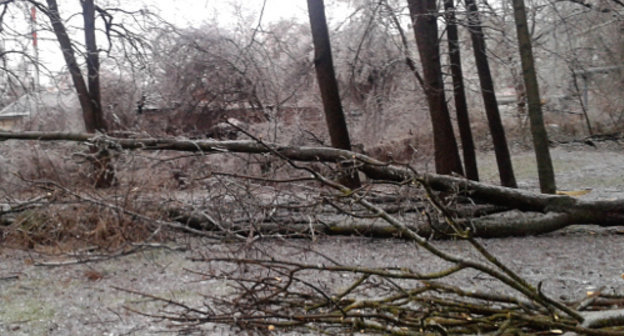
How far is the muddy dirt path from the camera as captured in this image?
Result: 5.04 metres

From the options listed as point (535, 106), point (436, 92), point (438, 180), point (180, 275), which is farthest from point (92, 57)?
point (535, 106)

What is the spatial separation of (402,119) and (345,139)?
7.25 m

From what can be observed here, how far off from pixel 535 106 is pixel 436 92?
1.70 m

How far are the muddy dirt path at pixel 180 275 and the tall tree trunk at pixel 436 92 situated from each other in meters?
2.35

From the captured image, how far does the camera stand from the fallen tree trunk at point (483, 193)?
6.98 meters

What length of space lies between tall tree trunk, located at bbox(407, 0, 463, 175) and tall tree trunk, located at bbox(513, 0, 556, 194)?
1516mm

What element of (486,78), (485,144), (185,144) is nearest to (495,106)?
(486,78)

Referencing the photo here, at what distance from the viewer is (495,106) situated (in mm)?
11953

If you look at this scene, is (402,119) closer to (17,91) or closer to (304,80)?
(304,80)

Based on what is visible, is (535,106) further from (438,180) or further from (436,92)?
(438,180)

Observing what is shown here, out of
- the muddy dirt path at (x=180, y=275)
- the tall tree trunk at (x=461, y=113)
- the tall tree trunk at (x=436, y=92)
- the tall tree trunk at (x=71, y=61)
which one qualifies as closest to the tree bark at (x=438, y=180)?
the muddy dirt path at (x=180, y=275)

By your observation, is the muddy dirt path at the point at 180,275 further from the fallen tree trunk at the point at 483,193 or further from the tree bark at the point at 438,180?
the tree bark at the point at 438,180

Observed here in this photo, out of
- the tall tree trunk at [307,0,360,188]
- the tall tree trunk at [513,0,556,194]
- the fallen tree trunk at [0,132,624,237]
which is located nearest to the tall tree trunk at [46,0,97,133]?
the fallen tree trunk at [0,132,624,237]

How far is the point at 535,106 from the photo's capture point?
845cm
